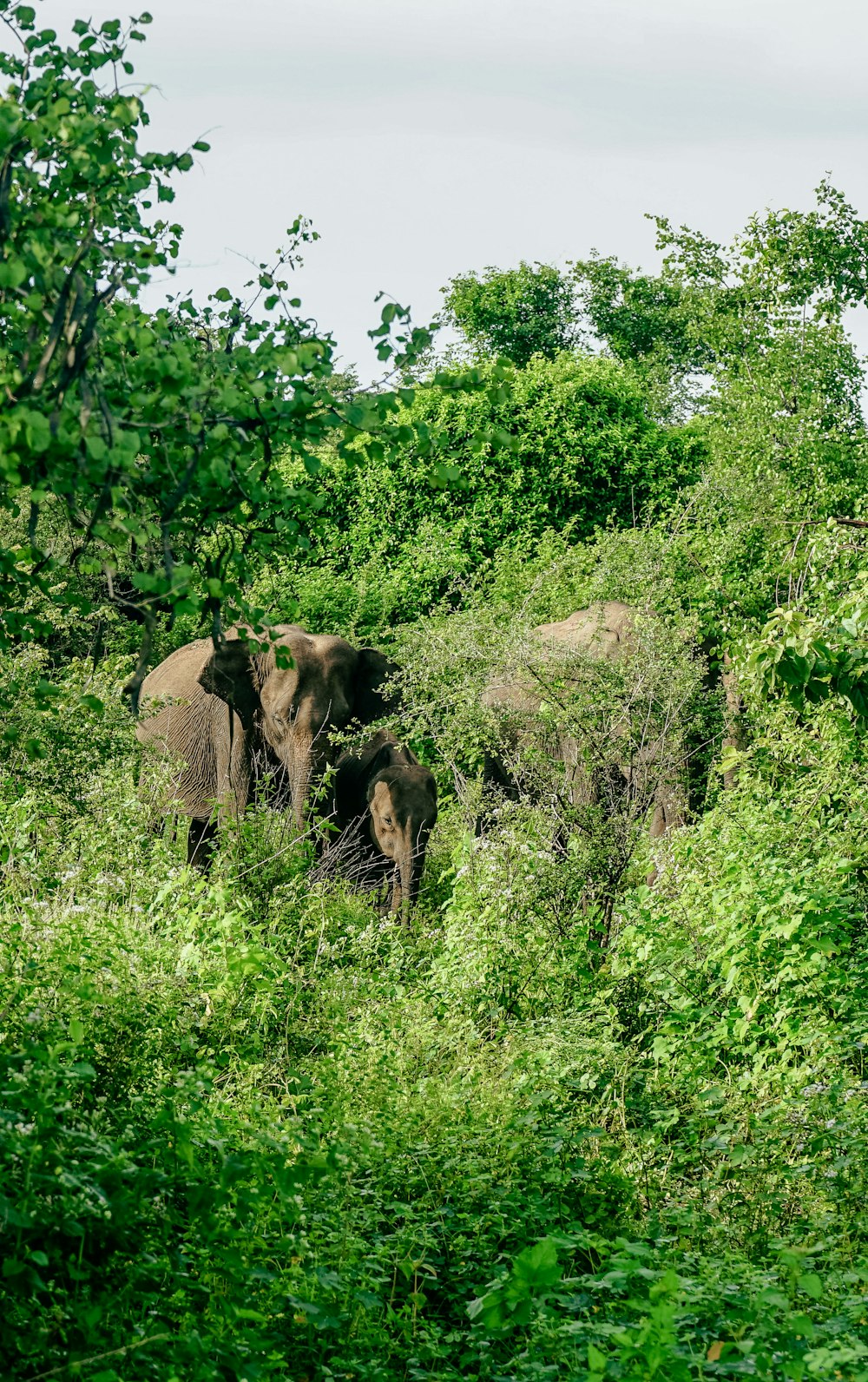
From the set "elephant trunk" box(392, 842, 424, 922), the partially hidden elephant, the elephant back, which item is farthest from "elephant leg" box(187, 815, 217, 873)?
the partially hidden elephant

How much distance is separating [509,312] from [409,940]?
24.2 meters

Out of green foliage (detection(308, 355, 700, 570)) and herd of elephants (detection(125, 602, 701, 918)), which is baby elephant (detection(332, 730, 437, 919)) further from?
green foliage (detection(308, 355, 700, 570))

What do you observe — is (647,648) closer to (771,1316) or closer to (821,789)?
Result: (821,789)

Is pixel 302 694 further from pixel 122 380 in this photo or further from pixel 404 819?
pixel 122 380

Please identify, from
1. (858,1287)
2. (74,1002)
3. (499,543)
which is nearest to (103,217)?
(74,1002)

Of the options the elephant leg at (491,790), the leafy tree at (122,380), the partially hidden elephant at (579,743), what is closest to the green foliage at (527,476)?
the elephant leg at (491,790)

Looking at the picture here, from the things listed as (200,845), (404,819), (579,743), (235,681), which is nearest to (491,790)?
(404,819)

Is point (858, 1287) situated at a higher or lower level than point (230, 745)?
lower

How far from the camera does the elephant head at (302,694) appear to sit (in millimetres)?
12977

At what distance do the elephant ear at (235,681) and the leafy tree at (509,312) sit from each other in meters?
20.4

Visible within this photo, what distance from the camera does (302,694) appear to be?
13.1 meters

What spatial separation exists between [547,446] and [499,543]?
1.74 m

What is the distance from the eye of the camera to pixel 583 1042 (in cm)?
757

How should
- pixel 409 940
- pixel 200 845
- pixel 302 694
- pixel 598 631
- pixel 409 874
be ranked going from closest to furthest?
pixel 598 631
pixel 409 940
pixel 409 874
pixel 302 694
pixel 200 845
